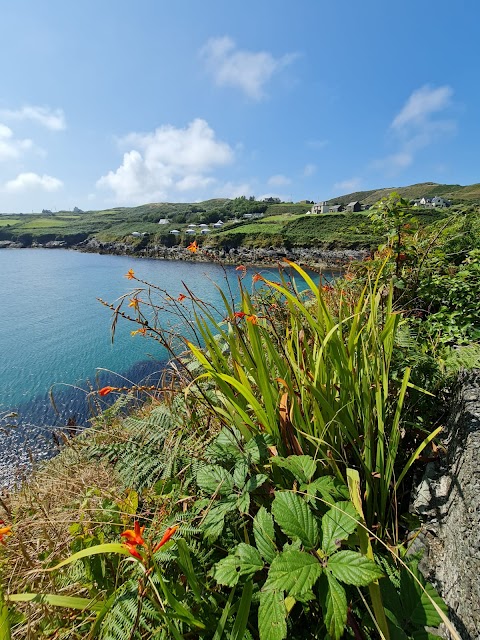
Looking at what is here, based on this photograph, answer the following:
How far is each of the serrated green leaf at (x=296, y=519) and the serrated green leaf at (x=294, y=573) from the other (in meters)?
0.04

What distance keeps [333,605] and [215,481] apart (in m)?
0.51

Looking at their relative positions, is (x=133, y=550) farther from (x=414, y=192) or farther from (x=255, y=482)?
(x=414, y=192)

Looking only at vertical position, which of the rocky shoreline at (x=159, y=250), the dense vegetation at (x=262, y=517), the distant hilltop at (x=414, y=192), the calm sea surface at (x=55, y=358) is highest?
the distant hilltop at (x=414, y=192)

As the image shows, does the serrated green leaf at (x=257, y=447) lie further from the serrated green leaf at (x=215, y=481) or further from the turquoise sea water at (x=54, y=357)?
the turquoise sea water at (x=54, y=357)

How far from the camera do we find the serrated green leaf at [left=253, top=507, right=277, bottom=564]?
0.88 meters

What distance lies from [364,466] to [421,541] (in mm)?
304

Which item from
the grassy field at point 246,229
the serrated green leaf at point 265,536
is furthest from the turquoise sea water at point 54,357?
the grassy field at point 246,229

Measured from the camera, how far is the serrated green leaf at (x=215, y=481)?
107cm

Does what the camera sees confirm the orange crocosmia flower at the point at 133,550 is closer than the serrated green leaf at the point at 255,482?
Yes

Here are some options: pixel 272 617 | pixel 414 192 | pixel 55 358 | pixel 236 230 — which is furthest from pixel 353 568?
pixel 414 192

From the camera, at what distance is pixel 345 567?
76 centimetres

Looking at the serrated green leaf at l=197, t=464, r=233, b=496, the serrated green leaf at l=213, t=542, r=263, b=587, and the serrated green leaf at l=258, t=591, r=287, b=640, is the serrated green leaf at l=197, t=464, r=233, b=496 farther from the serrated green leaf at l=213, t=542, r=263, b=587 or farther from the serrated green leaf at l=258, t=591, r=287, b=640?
the serrated green leaf at l=258, t=591, r=287, b=640

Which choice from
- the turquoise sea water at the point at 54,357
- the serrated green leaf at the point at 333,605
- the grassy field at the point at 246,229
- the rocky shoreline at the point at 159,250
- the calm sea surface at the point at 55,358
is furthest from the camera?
the grassy field at the point at 246,229

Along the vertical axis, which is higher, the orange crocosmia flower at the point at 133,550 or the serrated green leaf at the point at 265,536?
the orange crocosmia flower at the point at 133,550
